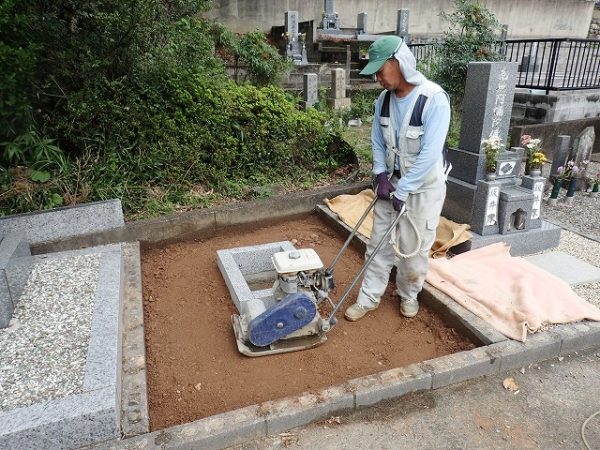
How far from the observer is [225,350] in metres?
3.35

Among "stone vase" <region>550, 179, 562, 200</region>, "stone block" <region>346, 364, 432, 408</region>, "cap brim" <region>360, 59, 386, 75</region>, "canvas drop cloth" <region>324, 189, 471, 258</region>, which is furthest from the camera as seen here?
"stone vase" <region>550, 179, 562, 200</region>

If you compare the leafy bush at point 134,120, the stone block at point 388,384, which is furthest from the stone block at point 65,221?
the stone block at point 388,384

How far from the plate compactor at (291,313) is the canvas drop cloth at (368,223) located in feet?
5.21

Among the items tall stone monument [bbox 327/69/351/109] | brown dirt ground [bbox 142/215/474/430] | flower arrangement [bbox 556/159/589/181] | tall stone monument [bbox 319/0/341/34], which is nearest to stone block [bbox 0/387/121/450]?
brown dirt ground [bbox 142/215/474/430]

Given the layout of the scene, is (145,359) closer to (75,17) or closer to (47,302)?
(47,302)

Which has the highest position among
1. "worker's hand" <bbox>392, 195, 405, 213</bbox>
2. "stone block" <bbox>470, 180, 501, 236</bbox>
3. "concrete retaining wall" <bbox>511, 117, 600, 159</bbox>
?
"worker's hand" <bbox>392, 195, 405, 213</bbox>

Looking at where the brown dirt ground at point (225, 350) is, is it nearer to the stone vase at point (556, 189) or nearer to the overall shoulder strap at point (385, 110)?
the overall shoulder strap at point (385, 110)

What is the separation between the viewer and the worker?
310 centimetres

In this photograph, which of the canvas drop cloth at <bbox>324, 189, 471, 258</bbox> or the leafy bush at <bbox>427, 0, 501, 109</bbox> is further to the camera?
the leafy bush at <bbox>427, 0, 501, 109</bbox>

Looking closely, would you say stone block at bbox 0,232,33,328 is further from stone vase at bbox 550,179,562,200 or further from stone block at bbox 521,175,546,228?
stone vase at bbox 550,179,562,200

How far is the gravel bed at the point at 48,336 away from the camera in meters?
2.67

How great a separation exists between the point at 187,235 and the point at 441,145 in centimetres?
326

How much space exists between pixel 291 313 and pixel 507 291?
215 centimetres

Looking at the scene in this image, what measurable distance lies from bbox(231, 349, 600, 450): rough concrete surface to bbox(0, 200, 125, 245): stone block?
10.8ft
